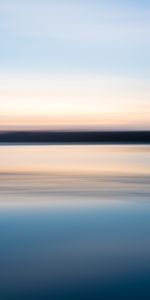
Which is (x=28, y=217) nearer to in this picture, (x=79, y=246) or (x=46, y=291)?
(x=79, y=246)

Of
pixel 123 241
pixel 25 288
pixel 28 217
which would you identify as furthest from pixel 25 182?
pixel 25 288

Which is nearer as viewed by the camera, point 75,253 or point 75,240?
point 75,253

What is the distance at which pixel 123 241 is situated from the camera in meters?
5.18

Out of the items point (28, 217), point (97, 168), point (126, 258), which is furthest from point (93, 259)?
point (97, 168)

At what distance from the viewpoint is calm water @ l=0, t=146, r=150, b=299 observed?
3.96 metres

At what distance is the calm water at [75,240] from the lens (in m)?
3.96

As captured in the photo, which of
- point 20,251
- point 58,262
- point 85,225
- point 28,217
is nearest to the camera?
point 58,262

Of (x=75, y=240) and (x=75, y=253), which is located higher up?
(x=75, y=240)

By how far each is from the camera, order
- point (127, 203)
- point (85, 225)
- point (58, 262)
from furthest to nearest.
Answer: point (127, 203)
point (85, 225)
point (58, 262)

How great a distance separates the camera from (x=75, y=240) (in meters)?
5.25

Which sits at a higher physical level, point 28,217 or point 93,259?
point 28,217

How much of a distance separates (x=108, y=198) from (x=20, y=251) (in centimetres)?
299

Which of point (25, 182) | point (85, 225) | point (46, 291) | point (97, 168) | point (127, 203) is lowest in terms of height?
point (46, 291)

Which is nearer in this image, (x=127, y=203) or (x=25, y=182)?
(x=127, y=203)
